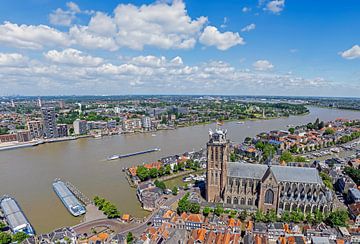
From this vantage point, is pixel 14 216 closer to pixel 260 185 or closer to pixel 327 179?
pixel 260 185

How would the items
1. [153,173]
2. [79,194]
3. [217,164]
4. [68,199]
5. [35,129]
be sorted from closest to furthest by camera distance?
[217,164] → [68,199] → [79,194] → [153,173] → [35,129]

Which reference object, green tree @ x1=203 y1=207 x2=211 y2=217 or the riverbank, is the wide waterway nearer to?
the riverbank

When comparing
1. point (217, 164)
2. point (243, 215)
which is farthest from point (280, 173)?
point (217, 164)

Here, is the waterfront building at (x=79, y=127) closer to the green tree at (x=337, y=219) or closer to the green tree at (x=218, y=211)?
the green tree at (x=218, y=211)

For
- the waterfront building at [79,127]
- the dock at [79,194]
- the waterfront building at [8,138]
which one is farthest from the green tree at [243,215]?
the waterfront building at [8,138]

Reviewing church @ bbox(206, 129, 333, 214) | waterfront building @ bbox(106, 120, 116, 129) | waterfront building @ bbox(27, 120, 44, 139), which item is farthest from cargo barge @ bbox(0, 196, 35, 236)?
waterfront building @ bbox(106, 120, 116, 129)

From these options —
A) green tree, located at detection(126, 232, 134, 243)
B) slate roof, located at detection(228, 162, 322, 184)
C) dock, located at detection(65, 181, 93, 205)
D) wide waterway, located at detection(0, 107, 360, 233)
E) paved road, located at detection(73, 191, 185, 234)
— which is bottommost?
wide waterway, located at detection(0, 107, 360, 233)
